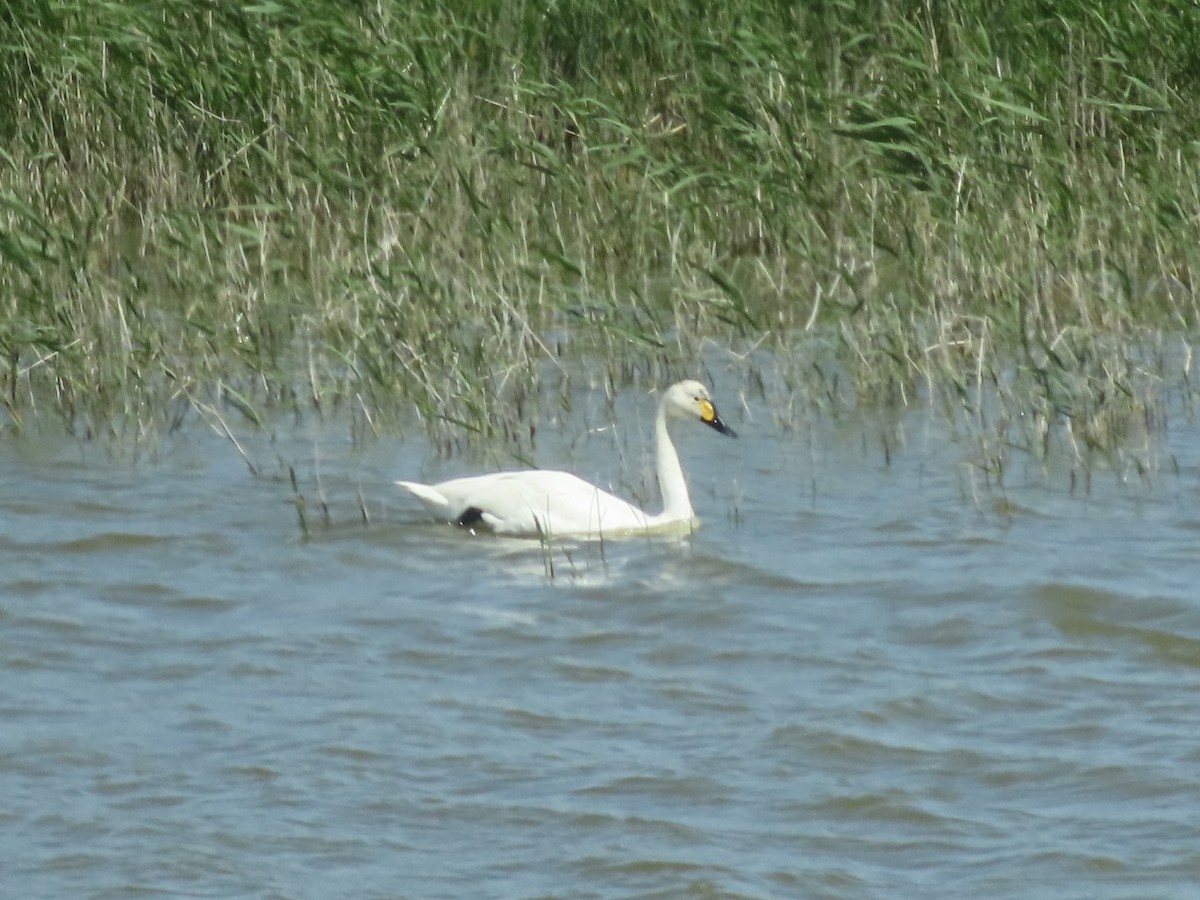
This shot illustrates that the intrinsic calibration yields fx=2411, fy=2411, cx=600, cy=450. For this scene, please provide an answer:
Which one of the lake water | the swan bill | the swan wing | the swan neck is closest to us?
the lake water

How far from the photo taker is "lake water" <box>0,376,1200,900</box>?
173 inches

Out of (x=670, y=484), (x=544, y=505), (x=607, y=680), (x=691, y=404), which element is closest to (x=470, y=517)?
(x=544, y=505)

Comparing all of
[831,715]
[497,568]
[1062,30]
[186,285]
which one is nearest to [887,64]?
[1062,30]

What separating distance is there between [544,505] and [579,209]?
2.75 m

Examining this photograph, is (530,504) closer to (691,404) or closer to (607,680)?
(691,404)


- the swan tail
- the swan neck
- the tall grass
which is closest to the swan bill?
the swan neck

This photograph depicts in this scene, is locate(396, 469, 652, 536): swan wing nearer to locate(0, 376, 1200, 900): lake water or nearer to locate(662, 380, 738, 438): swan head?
locate(0, 376, 1200, 900): lake water

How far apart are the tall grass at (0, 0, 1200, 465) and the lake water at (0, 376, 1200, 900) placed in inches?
13.1

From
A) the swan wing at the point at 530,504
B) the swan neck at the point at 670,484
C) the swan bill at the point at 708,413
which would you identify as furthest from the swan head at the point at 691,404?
the swan wing at the point at 530,504

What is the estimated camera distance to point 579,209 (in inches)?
372

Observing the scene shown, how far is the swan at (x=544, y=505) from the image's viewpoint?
693 centimetres

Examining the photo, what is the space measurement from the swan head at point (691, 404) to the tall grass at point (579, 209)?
68 centimetres

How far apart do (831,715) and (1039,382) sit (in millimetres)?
2606

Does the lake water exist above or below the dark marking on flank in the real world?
below
